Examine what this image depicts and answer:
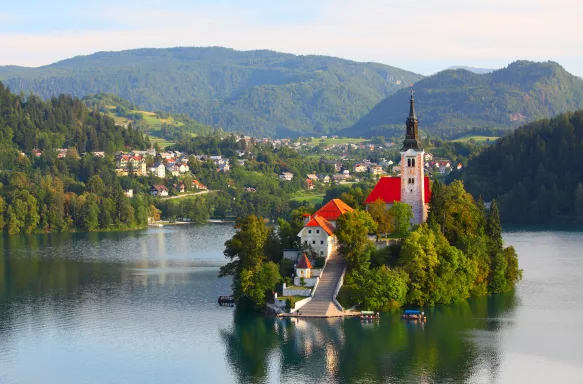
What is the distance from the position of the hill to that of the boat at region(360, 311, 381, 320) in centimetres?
7244

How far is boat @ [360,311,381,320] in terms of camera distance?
201 ft

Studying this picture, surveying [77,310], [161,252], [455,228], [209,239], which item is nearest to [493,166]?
[209,239]

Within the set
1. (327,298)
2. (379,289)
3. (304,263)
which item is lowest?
(327,298)

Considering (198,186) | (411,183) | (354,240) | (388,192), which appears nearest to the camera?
(354,240)

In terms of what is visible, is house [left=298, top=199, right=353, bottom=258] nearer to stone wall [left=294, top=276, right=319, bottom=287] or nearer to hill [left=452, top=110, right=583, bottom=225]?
stone wall [left=294, top=276, right=319, bottom=287]

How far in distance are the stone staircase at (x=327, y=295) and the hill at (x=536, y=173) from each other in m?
68.6

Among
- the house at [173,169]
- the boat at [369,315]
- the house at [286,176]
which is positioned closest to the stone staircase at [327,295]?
the boat at [369,315]

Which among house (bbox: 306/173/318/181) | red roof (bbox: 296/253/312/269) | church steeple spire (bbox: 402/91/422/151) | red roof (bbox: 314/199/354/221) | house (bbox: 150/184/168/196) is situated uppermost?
church steeple spire (bbox: 402/91/422/151)

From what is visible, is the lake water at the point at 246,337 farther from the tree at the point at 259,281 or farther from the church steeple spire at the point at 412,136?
the church steeple spire at the point at 412,136

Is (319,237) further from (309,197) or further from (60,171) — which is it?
(60,171)

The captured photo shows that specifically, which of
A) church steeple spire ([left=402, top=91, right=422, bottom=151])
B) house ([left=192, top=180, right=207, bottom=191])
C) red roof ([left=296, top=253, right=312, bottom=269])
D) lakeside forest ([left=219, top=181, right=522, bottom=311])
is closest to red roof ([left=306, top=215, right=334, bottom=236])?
lakeside forest ([left=219, top=181, right=522, bottom=311])

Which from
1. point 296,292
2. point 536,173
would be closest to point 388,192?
point 296,292

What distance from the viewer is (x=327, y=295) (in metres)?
63.8

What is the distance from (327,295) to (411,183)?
14.1m
